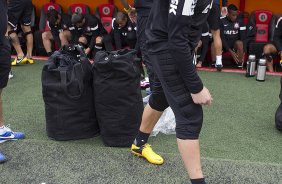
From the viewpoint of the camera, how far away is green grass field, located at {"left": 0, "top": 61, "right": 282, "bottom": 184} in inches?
90.6

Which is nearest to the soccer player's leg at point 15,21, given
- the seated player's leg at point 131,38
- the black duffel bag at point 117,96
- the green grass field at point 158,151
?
the seated player's leg at point 131,38

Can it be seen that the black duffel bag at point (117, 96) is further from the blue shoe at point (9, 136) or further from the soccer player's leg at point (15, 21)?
the soccer player's leg at point (15, 21)

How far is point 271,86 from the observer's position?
449 centimetres

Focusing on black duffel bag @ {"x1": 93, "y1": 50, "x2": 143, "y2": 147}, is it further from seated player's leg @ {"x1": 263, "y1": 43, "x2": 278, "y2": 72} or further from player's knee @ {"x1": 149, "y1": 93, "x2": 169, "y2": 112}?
seated player's leg @ {"x1": 263, "y1": 43, "x2": 278, "y2": 72}

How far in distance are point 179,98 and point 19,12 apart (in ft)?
14.1

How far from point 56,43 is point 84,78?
366 cm

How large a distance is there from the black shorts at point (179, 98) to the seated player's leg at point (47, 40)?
4515 millimetres

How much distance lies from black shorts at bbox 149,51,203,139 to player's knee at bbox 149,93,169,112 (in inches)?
13.1

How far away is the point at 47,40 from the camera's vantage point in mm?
6156

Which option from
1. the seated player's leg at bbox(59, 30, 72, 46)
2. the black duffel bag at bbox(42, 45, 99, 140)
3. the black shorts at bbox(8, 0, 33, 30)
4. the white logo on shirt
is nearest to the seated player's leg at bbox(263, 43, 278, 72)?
the seated player's leg at bbox(59, 30, 72, 46)

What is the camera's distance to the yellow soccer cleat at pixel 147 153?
2.46 metres

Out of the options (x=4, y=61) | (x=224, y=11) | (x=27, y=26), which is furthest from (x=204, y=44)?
(x=4, y=61)

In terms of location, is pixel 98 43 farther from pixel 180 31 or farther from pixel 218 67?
pixel 180 31

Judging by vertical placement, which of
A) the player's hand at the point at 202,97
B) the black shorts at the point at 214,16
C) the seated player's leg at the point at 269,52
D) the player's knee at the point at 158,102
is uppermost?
the black shorts at the point at 214,16
